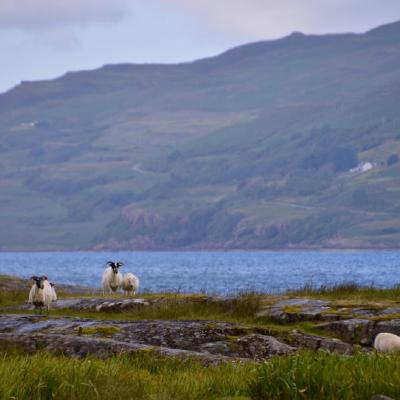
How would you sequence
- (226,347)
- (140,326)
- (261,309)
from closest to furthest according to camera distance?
(226,347) < (140,326) < (261,309)

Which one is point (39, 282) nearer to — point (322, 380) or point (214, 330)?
point (214, 330)

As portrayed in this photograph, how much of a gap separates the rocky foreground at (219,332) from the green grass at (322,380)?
555 centimetres

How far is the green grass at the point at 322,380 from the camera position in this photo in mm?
12664

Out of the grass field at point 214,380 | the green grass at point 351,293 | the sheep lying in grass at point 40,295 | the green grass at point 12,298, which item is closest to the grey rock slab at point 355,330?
the green grass at point 351,293

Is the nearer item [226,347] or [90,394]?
[90,394]

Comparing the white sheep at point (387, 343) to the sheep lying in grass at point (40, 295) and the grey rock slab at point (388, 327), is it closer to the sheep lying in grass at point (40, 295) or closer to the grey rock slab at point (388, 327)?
the grey rock slab at point (388, 327)

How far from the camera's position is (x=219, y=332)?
2306cm

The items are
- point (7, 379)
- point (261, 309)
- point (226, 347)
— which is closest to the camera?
point (7, 379)

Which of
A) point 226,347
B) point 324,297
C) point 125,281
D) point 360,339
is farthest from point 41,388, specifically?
point 125,281

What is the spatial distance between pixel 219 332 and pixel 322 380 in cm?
1030

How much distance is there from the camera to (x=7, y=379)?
40.9 ft

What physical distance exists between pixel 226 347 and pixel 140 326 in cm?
247

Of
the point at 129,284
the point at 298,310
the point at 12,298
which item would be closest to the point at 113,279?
the point at 129,284

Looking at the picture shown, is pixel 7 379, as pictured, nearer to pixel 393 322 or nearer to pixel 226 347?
pixel 226 347
